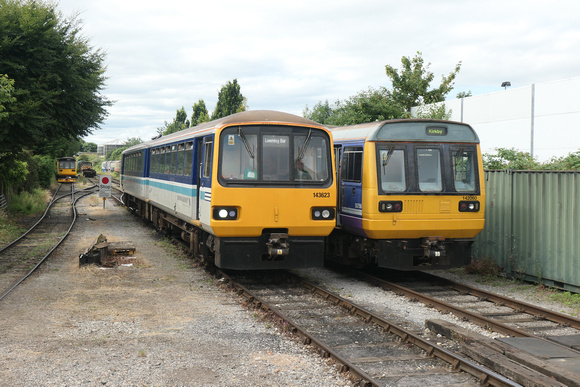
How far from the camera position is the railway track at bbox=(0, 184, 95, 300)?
436 inches

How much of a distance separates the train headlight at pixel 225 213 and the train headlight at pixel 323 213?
1354mm

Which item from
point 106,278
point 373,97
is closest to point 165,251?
point 106,278

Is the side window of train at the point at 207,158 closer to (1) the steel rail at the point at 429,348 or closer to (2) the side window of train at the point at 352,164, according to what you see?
(2) the side window of train at the point at 352,164

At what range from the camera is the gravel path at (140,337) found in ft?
19.0

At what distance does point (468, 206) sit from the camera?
10.2 meters

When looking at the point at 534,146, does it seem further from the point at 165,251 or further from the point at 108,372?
the point at 108,372

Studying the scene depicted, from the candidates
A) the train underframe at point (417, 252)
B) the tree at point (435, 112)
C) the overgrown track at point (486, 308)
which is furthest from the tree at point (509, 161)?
the overgrown track at point (486, 308)

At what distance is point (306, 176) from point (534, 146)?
13.5 metres

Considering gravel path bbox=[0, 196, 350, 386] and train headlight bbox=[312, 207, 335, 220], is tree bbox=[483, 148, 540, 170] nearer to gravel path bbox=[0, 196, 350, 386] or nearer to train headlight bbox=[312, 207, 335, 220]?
train headlight bbox=[312, 207, 335, 220]

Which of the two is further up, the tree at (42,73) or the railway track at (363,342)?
the tree at (42,73)

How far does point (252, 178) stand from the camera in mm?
9586

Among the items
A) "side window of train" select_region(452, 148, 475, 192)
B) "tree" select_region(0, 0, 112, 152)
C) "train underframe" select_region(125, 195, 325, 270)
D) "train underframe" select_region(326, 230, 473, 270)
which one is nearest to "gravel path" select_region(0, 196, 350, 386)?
"train underframe" select_region(125, 195, 325, 270)

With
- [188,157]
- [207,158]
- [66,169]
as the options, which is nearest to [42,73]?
[188,157]

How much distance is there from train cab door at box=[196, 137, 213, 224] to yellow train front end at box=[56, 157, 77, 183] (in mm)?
47217
